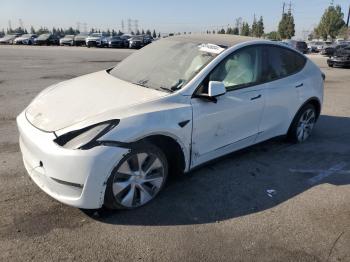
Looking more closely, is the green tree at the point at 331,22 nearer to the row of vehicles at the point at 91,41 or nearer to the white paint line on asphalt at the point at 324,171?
the row of vehicles at the point at 91,41

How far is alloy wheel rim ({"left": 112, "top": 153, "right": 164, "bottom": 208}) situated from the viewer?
3.52 m

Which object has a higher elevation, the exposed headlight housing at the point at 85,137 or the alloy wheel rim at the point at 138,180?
the exposed headlight housing at the point at 85,137

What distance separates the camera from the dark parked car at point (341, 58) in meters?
20.5

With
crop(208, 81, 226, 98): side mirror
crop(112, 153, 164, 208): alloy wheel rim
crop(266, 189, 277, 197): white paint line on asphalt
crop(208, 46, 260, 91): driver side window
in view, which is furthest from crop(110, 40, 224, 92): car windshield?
crop(266, 189, 277, 197): white paint line on asphalt

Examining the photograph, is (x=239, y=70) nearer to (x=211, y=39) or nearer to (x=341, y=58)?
(x=211, y=39)

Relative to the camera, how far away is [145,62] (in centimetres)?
477

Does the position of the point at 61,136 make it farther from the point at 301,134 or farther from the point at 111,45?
the point at 111,45

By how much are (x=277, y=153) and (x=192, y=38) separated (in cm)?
207

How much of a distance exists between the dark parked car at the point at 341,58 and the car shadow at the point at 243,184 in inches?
641

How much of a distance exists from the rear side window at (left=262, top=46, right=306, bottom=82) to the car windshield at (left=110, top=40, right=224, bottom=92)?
88 cm

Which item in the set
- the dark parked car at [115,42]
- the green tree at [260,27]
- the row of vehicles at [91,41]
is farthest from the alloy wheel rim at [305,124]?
the green tree at [260,27]

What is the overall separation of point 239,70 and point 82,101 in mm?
1895

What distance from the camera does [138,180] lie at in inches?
145

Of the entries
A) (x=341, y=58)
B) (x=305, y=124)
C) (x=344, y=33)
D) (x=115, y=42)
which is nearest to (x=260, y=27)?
(x=344, y=33)
